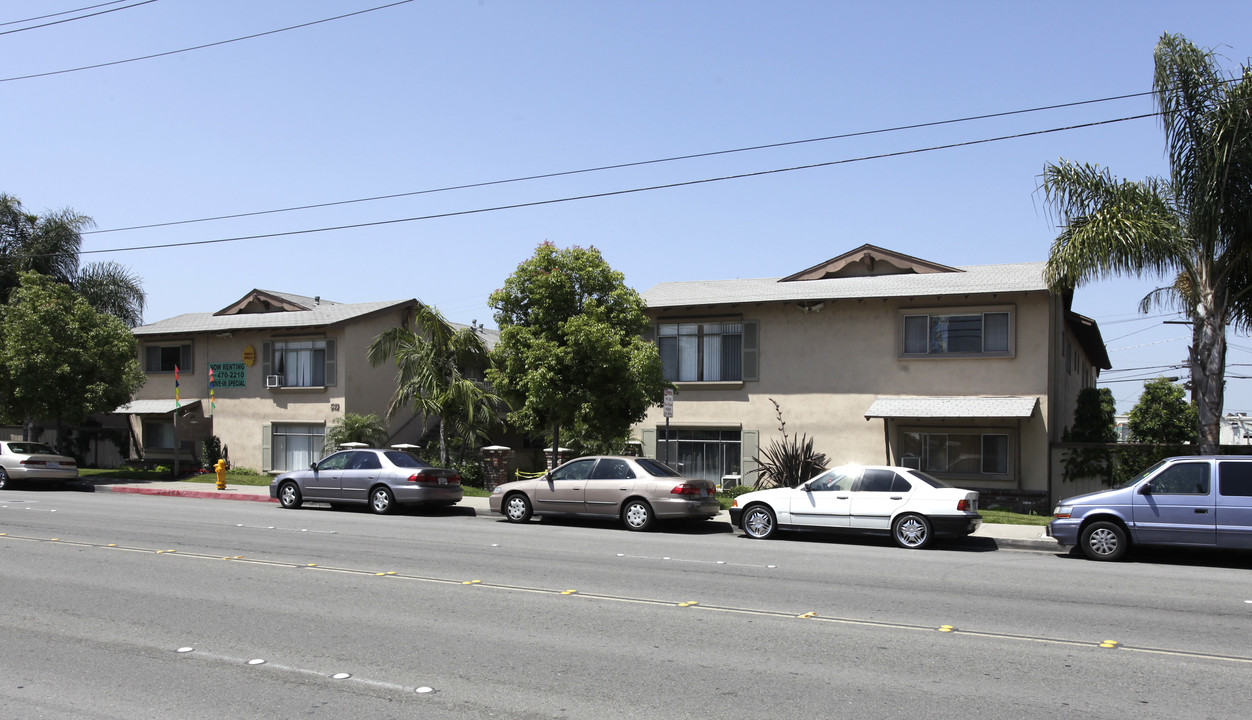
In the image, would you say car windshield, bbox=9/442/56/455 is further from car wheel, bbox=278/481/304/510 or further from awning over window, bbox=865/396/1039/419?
awning over window, bbox=865/396/1039/419

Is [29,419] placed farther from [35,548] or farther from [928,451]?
[928,451]

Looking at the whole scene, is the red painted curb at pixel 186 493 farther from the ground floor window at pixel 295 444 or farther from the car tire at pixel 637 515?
the car tire at pixel 637 515

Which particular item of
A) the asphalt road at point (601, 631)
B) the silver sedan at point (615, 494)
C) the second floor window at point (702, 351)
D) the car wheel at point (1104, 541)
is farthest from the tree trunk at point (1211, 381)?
the second floor window at point (702, 351)

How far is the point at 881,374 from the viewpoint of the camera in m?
23.5

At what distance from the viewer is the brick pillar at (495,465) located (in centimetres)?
2594

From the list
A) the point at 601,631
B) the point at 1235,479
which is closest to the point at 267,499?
the point at 601,631

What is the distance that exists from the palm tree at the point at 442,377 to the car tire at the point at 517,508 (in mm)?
6721

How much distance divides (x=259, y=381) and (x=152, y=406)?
4.22 meters

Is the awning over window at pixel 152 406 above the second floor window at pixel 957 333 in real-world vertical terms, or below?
below

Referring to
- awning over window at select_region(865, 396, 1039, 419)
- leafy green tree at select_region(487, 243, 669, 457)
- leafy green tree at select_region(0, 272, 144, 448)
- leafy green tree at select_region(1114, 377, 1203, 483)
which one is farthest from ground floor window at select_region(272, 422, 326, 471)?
leafy green tree at select_region(1114, 377, 1203, 483)

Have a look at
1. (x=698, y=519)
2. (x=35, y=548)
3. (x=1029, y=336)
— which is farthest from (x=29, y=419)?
(x=1029, y=336)

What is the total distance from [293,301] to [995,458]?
23419mm

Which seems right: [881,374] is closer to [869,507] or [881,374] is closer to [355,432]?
[869,507]

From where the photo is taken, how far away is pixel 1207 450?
17.9 meters
